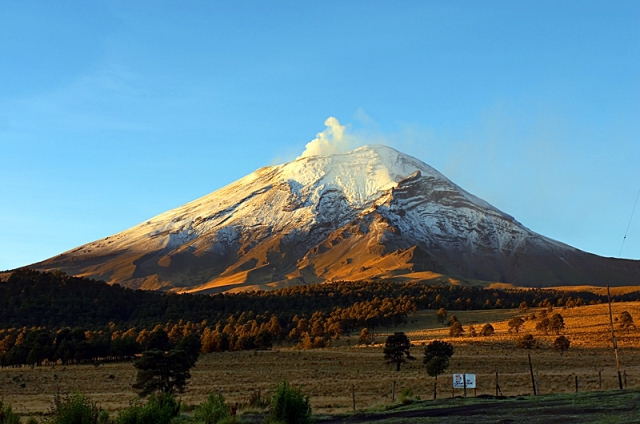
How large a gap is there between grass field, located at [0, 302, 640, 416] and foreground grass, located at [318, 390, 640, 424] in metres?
3.95

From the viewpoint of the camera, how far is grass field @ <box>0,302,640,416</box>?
122ft

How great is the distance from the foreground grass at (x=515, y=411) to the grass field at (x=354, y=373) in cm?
395

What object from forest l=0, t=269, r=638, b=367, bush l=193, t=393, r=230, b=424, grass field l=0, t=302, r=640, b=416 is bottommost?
grass field l=0, t=302, r=640, b=416

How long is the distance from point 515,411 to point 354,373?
31506 mm

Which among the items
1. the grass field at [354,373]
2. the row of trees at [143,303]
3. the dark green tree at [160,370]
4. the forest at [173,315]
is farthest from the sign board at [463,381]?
the row of trees at [143,303]

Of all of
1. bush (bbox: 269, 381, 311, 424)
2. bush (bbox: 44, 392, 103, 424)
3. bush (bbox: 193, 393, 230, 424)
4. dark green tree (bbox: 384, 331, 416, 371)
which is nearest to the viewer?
bush (bbox: 44, 392, 103, 424)

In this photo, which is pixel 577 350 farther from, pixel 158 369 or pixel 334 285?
pixel 334 285

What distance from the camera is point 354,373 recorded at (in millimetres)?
52875

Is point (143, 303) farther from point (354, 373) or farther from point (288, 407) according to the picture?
point (288, 407)

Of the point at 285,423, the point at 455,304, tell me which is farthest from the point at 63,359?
the point at 455,304

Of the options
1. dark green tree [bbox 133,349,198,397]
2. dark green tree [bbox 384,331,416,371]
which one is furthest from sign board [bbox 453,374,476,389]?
dark green tree [bbox 384,331,416,371]

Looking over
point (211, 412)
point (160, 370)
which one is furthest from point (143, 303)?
point (211, 412)

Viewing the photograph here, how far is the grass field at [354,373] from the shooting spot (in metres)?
37.3

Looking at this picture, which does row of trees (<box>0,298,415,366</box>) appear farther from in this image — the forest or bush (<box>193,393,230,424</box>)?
bush (<box>193,393,230,424</box>)
